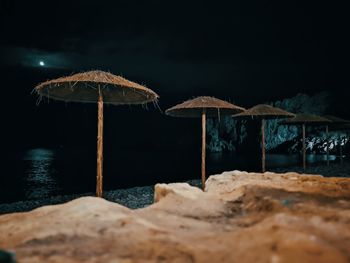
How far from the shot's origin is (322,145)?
71125mm

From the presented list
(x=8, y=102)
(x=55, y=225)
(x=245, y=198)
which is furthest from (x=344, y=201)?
(x=8, y=102)

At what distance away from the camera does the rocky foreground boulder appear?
7.20ft

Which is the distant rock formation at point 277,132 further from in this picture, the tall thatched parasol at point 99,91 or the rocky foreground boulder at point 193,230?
the rocky foreground boulder at point 193,230

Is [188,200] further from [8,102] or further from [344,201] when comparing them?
[8,102]

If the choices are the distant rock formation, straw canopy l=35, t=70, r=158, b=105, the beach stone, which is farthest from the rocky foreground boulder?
the distant rock formation

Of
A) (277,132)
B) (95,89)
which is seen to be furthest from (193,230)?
(277,132)

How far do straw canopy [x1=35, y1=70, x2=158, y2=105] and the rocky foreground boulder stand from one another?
3.94 m

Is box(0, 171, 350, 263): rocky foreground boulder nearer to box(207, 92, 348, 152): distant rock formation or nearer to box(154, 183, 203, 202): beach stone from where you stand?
box(154, 183, 203, 202): beach stone

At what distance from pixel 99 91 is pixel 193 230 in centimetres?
580

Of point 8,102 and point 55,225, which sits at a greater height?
point 8,102

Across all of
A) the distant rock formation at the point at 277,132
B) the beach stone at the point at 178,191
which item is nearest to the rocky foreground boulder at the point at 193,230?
the beach stone at the point at 178,191

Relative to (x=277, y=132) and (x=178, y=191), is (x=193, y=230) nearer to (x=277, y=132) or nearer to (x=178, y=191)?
(x=178, y=191)

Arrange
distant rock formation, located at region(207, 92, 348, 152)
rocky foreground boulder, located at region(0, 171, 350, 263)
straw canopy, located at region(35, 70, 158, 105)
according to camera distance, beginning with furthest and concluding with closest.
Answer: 1. distant rock formation, located at region(207, 92, 348, 152)
2. straw canopy, located at region(35, 70, 158, 105)
3. rocky foreground boulder, located at region(0, 171, 350, 263)

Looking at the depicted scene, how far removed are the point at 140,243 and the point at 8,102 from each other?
623 ft
